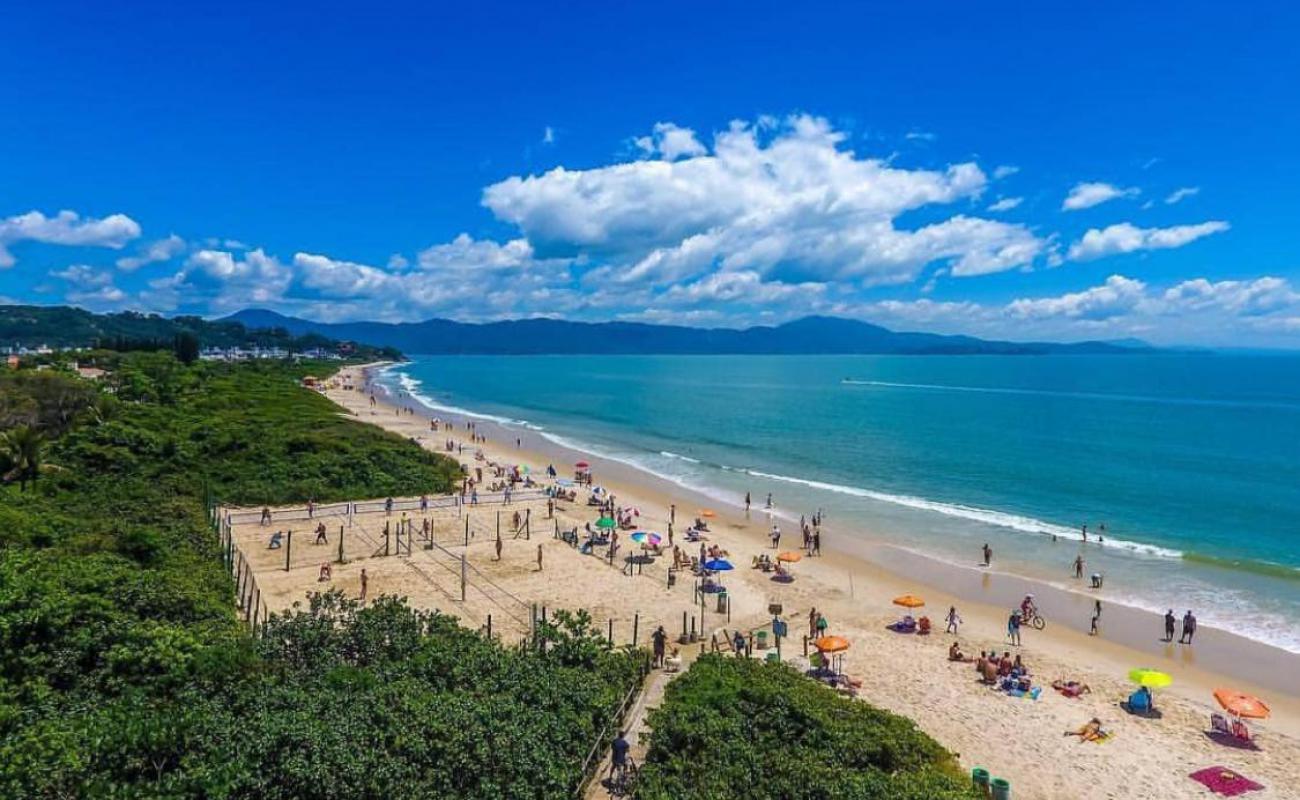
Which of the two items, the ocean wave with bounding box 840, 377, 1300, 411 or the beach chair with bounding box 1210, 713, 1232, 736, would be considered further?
the ocean wave with bounding box 840, 377, 1300, 411

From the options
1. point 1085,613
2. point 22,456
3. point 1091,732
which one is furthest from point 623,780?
point 22,456

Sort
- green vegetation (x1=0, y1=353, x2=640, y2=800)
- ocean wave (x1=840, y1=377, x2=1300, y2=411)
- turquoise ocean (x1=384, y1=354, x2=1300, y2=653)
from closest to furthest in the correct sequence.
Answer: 1. green vegetation (x1=0, y1=353, x2=640, y2=800)
2. turquoise ocean (x1=384, y1=354, x2=1300, y2=653)
3. ocean wave (x1=840, y1=377, x2=1300, y2=411)

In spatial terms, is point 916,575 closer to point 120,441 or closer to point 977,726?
point 977,726

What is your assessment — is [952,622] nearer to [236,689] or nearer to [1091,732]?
[1091,732]

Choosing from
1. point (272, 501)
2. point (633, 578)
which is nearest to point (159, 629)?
point (633, 578)

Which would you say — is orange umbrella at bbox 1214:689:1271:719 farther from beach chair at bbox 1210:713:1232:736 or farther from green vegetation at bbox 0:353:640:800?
green vegetation at bbox 0:353:640:800

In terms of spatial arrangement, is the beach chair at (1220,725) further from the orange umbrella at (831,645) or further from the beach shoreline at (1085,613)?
the orange umbrella at (831,645)

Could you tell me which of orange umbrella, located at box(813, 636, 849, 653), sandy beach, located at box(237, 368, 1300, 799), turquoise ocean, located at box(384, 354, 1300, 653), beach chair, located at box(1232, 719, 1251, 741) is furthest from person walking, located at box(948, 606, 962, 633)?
turquoise ocean, located at box(384, 354, 1300, 653)
